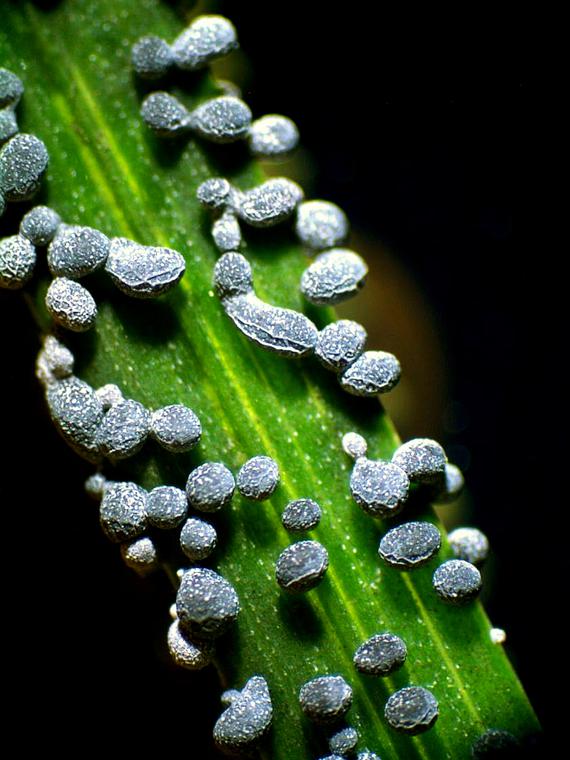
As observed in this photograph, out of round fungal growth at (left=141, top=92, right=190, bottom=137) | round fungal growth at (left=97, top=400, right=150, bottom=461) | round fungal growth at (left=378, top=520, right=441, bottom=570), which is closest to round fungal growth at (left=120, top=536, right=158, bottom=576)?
round fungal growth at (left=97, top=400, right=150, bottom=461)

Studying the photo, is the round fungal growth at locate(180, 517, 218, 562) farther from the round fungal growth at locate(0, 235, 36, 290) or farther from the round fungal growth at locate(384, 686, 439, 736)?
the round fungal growth at locate(0, 235, 36, 290)

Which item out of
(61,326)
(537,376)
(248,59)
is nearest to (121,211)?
(61,326)

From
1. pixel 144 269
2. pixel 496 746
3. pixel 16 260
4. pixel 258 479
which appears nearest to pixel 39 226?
pixel 16 260

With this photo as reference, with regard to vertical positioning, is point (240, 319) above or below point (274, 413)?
above

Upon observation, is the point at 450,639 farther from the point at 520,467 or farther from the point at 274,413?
the point at 520,467

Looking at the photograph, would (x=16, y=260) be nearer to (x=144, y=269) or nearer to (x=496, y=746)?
(x=144, y=269)

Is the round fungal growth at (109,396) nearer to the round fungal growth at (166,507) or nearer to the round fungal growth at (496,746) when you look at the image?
the round fungal growth at (166,507)

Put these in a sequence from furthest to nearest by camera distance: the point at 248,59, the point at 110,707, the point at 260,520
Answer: the point at 248,59, the point at 110,707, the point at 260,520
